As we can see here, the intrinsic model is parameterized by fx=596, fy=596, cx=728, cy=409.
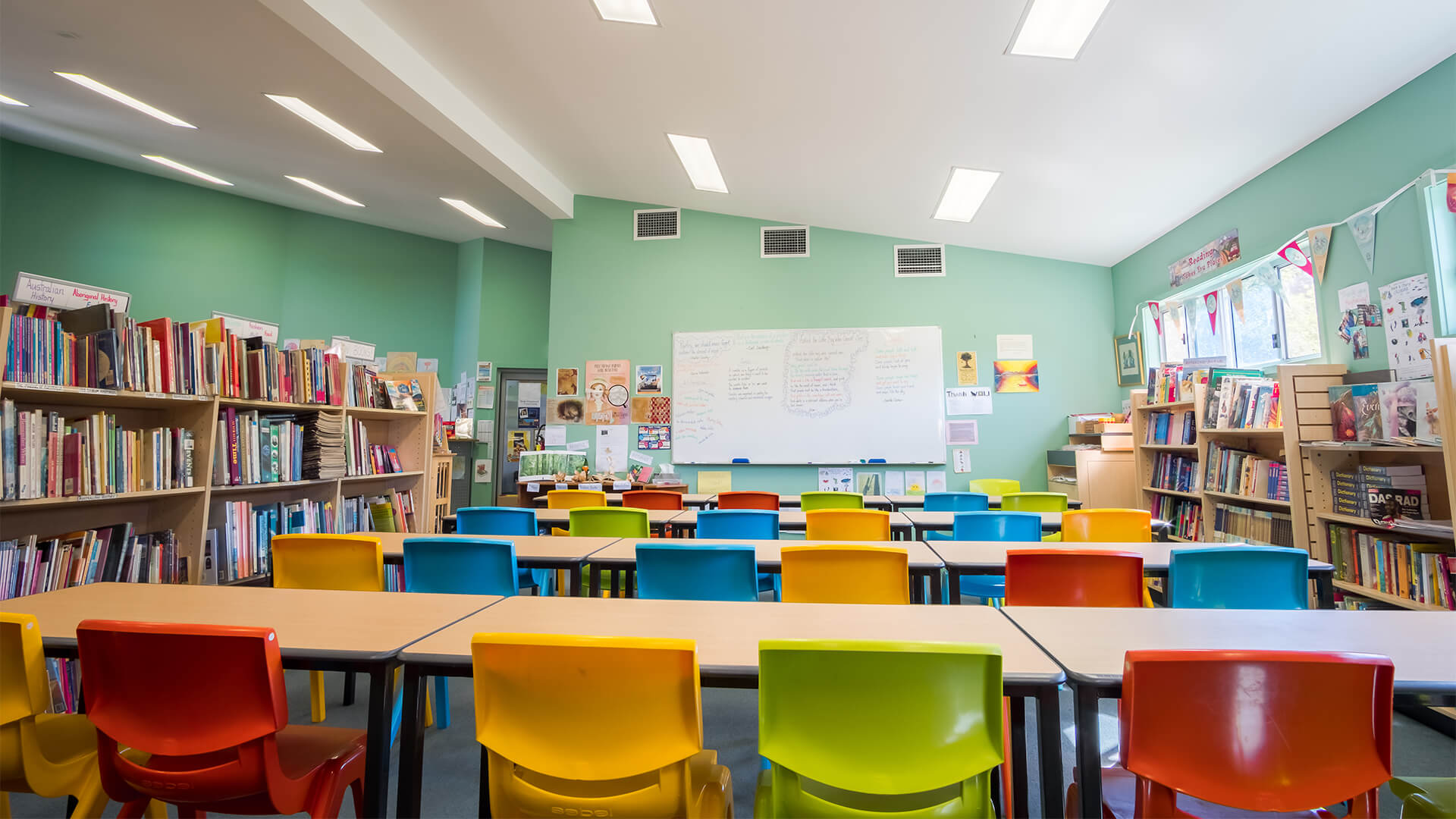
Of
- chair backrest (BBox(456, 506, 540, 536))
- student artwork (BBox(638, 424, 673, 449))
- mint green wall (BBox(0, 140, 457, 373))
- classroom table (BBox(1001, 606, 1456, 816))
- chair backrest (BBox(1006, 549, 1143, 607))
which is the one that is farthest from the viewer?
student artwork (BBox(638, 424, 673, 449))

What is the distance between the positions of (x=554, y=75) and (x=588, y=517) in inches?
123

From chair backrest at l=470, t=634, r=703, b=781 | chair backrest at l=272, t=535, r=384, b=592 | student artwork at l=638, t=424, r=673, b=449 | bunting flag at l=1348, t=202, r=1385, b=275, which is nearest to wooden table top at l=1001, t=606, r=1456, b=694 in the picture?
chair backrest at l=470, t=634, r=703, b=781

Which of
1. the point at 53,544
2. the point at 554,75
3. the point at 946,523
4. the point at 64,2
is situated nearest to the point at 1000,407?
the point at 946,523

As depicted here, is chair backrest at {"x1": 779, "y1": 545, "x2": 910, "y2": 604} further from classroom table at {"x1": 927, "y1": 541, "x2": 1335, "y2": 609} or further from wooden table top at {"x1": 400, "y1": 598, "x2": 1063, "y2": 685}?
wooden table top at {"x1": 400, "y1": 598, "x2": 1063, "y2": 685}

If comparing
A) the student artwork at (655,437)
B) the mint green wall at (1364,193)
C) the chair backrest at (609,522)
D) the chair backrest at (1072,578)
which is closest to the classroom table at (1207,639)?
the chair backrest at (1072,578)

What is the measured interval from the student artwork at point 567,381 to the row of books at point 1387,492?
18.6 ft

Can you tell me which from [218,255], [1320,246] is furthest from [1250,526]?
[218,255]

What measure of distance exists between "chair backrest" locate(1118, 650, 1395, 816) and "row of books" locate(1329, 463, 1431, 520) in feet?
8.54

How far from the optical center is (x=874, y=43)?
3254 mm

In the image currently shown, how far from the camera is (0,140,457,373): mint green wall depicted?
532 centimetres

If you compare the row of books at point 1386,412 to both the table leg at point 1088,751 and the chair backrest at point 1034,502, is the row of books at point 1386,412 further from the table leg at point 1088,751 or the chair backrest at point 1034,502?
the table leg at point 1088,751

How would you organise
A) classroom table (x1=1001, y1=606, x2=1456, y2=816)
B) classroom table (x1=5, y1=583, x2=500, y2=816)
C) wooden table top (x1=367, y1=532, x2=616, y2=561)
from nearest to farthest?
classroom table (x1=1001, y1=606, x2=1456, y2=816) → classroom table (x1=5, y1=583, x2=500, y2=816) → wooden table top (x1=367, y1=532, x2=616, y2=561)

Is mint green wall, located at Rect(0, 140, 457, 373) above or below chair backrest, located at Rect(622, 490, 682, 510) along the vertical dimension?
above

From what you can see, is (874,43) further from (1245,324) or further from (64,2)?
(64,2)
